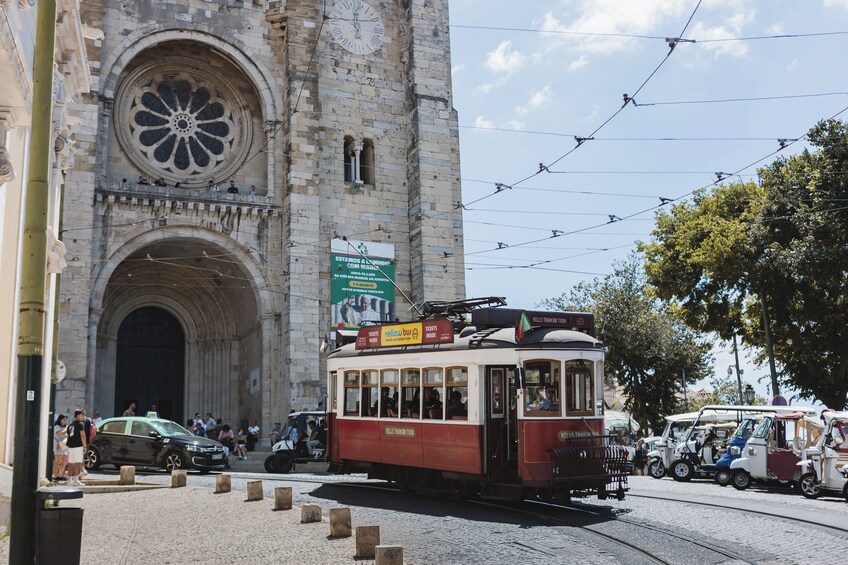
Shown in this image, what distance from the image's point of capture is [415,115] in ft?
95.4

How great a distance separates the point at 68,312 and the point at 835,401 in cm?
2163

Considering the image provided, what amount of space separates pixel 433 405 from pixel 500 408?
111 centimetres

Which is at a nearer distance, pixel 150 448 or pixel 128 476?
pixel 128 476

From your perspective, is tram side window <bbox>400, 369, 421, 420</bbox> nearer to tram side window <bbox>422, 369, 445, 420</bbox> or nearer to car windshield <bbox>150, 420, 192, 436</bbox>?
tram side window <bbox>422, 369, 445, 420</bbox>

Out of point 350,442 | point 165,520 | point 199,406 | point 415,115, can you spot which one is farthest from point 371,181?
point 165,520

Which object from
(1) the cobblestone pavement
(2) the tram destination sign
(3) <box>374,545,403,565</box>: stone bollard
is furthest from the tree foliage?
(3) <box>374,545,403,565</box>: stone bollard

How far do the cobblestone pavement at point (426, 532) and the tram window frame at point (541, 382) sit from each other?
1.49 meters

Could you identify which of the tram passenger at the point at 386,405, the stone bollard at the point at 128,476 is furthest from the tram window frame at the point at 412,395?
the stone bollard at the point at 128,476

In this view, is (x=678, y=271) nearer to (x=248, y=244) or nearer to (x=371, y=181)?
(x=371, y=181)

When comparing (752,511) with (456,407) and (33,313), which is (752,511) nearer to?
(456,407)

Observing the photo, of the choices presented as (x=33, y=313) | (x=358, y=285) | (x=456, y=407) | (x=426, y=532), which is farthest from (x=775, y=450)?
(x=33, y=313)

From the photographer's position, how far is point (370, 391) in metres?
14.3

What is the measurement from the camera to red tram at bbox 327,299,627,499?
38.8 ft

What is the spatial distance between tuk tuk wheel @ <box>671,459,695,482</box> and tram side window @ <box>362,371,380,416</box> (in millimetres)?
9205
